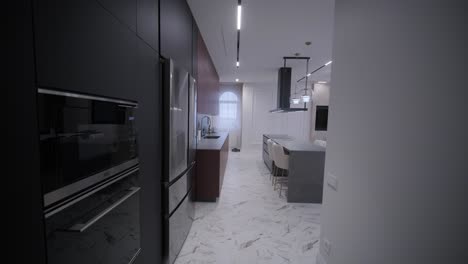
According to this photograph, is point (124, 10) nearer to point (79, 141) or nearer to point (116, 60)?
point (116, 60)

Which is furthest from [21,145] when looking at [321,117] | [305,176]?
[321,117]

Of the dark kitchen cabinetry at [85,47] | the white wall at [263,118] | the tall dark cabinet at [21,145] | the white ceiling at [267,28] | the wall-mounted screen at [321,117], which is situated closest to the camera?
the tall dark cabinet at [21,145]

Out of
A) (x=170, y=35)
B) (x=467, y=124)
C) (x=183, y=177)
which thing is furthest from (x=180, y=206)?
(x=467, y=124)

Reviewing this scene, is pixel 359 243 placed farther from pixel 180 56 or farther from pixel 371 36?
pixel 180 56

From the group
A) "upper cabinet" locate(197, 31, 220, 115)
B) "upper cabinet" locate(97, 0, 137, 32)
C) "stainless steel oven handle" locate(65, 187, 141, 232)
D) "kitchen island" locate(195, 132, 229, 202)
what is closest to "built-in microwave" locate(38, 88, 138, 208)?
"stainless steel oven handle" locate(65, 187, 141, 232)

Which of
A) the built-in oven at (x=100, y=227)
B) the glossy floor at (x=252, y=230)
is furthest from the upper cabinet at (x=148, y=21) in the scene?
the glossy floor at (x=252, y=230)

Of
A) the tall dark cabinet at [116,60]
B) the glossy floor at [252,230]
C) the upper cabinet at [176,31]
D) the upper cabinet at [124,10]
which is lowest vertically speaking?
the glossy floor at [252,230]

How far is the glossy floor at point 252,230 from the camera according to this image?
207cm

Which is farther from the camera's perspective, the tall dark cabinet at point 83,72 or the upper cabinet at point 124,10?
the upper cabinet at point 124,10

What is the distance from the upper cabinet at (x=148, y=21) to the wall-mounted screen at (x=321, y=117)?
7.70 metres

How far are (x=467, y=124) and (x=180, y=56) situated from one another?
2203 millimetres

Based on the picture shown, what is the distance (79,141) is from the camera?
84cm

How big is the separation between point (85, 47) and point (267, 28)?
2800mm

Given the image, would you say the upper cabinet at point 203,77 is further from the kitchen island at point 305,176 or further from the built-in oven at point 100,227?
the built-in oven at point 100,227
